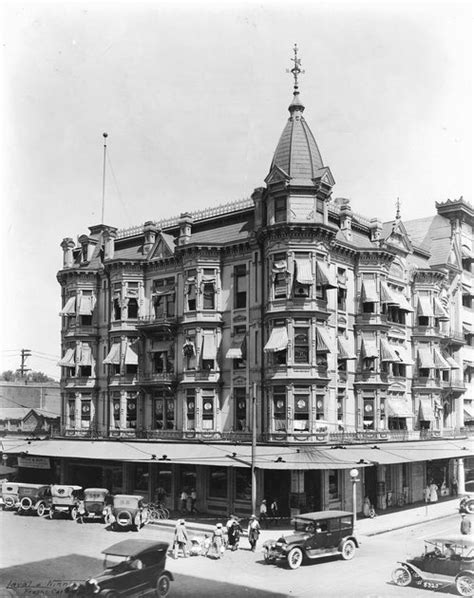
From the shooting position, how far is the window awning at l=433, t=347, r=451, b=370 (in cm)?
4781

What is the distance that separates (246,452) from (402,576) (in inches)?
578

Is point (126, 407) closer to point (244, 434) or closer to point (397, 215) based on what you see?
point (244, 434)

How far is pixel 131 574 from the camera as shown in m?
21.5

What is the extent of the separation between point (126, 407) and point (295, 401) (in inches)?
516

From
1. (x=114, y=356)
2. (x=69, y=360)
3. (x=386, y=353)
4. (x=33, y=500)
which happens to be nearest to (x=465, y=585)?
(x=386, y=353)

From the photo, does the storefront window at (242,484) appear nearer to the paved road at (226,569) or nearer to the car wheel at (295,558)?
the paved road at (226,569)

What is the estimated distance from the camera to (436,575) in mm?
22641

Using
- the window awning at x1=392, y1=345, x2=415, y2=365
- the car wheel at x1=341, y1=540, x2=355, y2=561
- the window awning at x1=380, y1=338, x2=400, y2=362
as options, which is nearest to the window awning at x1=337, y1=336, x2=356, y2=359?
the window awning at x1=380, y1=338, x2=400, y2=362

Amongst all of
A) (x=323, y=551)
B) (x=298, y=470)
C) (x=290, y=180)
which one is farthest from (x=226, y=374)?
(x=323, y=551)

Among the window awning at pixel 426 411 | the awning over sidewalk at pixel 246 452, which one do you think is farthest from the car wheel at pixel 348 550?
the window awning at pixel 426 411

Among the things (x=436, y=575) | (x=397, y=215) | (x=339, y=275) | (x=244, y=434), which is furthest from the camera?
(x=397, y=215)

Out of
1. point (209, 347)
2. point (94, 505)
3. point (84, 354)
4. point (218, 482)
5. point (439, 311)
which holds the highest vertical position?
point (439, 311)

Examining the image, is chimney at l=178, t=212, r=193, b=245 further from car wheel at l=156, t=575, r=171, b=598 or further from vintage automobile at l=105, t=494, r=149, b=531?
car wheel at l=156, t=575, r=171, b=598

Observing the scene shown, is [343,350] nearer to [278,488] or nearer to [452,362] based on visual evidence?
[278,488]
